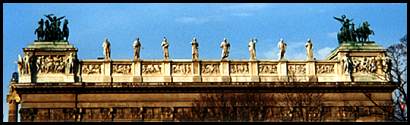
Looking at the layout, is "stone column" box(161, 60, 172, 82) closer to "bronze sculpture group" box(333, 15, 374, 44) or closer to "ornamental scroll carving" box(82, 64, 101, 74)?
"ornamental scroll carving" box(82, 64, 101, 74)

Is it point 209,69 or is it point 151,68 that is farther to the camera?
point 209,69

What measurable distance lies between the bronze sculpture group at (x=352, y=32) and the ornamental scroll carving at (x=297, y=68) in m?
4.15

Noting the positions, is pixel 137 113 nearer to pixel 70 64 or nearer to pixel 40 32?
pixel 70 64

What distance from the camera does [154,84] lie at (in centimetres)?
5012

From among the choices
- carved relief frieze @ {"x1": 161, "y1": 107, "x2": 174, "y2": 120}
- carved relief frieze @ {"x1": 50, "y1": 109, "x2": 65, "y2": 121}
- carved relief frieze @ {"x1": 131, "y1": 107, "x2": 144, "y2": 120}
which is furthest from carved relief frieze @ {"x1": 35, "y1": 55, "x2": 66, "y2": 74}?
Answer: carved relief frieze @ {"x1": 161, "y1": 107, "x2": 174, "y2": 120}

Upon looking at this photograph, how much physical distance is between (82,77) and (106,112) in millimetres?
2940

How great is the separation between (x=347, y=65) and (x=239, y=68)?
7.49 meters

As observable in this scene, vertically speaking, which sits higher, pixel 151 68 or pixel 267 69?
pixel 151 68

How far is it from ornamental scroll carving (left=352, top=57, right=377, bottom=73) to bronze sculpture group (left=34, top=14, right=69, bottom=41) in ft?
66.5

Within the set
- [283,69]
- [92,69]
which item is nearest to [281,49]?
[283,69]

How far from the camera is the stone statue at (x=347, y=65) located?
52.0 meters

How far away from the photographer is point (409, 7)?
16906 mm

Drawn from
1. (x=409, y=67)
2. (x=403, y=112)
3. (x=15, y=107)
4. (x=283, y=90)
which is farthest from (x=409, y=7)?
(x=15, y=107)

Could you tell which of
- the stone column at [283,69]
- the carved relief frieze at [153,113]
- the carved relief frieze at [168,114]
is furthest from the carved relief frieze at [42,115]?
the stone column at [283,69]
